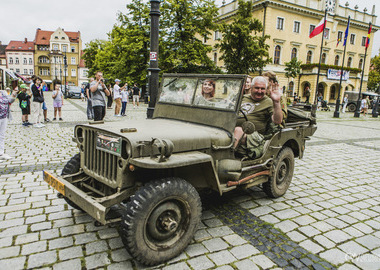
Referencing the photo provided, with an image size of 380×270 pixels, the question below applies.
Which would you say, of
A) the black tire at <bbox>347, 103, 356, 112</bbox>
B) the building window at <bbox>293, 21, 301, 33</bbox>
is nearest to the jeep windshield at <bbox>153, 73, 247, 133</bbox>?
the black tire at <bbox>347, 103, 356, 112</bbox>

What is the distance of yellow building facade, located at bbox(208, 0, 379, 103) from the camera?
1522 inches

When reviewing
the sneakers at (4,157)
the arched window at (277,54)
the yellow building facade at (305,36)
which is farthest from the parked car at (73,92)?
the sneakers at (4,157)

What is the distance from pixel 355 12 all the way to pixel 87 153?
56231 millimetres

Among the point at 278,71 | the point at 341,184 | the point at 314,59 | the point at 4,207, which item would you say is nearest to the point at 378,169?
the point at 341,184

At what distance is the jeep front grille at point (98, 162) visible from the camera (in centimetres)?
279

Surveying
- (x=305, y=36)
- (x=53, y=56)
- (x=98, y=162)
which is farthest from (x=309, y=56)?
(x=53, y=56)

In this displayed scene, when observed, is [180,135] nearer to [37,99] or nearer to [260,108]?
[260,108]

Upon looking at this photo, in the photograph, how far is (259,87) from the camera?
13.5 ft

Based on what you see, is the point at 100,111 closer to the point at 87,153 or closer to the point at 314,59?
the point at 87,153

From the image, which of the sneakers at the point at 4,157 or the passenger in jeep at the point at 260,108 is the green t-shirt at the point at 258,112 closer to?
the passenger in jeep at the point at 260,108

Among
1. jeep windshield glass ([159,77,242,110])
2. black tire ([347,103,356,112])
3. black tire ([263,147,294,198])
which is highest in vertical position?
jeep windshield glass ([159,77,242,110])

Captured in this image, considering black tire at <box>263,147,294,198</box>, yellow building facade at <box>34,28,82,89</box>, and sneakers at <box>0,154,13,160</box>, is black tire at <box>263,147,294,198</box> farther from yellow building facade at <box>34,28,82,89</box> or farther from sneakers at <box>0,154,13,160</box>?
yellow building facade at <box>34,28,82,89</box>

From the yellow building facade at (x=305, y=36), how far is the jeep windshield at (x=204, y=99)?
35962 mm

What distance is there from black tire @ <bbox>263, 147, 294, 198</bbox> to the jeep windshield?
55.0 inches
